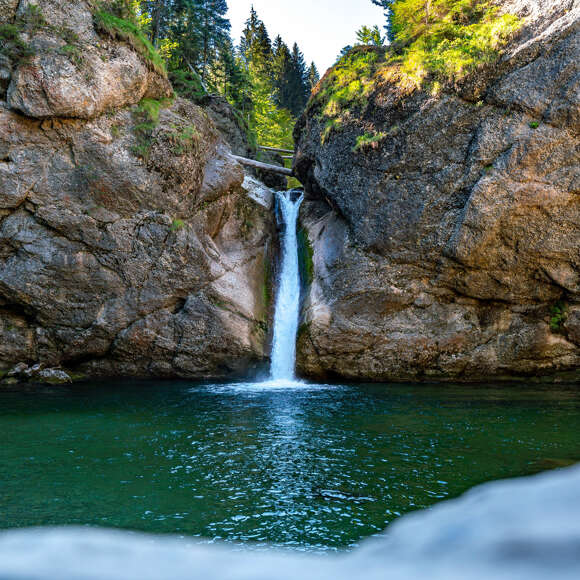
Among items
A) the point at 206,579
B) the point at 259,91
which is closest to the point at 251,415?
the point at 206,579

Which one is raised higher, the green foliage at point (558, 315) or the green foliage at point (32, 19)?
the green foliage at point (32, 19)

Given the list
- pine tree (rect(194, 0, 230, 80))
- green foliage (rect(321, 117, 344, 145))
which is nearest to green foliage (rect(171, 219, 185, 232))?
green foliage (rect(321, 117, 344, 145))

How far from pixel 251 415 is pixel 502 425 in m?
5.40

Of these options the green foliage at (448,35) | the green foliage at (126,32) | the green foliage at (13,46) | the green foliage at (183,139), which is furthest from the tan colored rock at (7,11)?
the green foliage at (448,35)

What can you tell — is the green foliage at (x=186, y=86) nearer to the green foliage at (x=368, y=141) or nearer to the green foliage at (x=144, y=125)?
the green foliage at (x=144, y=125)

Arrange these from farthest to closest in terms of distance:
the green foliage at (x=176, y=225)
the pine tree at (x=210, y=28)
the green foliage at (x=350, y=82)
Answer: the pine tree at (x=210, y=28), the green foliage at (x=350, y=82), the green foliage at (x=176, y=225)

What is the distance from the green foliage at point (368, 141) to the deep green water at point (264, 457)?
851cm

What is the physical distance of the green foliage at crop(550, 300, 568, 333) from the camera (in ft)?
47.8

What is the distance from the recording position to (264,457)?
7398 mm

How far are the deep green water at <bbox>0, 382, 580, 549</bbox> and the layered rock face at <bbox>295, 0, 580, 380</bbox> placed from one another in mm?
2933

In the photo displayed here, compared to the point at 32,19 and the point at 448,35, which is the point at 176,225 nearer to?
the point at 32,19

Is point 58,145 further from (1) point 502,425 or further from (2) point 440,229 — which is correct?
(1) point 502,425

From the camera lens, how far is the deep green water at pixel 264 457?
525 centimetres

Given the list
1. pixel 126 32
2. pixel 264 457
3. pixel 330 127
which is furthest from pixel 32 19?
pixel 264 457
